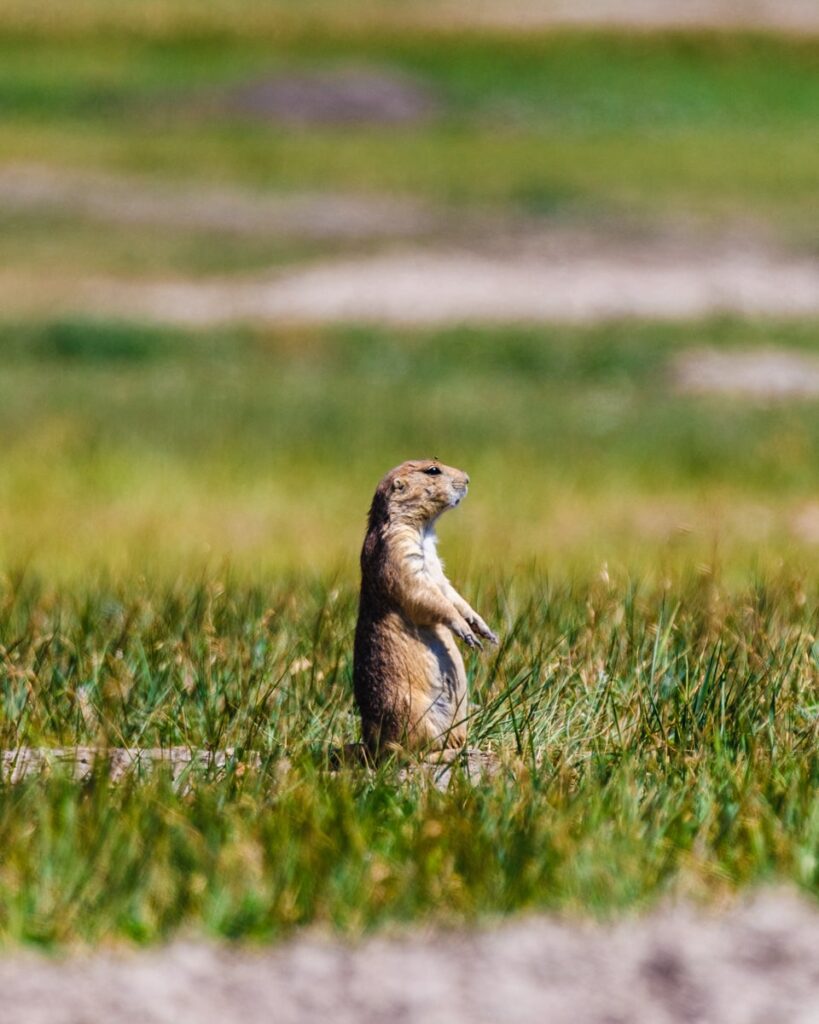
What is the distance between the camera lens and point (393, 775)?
4703mm

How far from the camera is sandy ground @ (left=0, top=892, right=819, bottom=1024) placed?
130 inches

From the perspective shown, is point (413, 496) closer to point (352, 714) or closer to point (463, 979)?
point (352, 714)

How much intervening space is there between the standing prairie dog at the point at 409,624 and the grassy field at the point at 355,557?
168 millimetres

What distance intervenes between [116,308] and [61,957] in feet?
52.2

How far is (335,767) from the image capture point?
16.2ft

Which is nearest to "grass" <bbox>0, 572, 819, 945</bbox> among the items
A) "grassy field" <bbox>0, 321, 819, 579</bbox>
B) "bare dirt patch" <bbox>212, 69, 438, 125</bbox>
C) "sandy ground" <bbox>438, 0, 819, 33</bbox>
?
"grassy field" <bbox>0, 321, 819, 579</bbox>

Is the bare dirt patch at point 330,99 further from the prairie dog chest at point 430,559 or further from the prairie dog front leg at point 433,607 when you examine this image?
the prairie dog front leg at point 433,607

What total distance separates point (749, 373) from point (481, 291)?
5.00m

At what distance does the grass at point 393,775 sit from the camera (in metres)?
3.88

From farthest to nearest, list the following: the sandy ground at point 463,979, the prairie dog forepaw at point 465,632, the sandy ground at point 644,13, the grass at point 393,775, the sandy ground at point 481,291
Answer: the sandy ground at point 644,13 → the sandy ground at point 481,291 → the prairie dog forepaw at point 465,632 → the grass at point 393,775 → the sandy ground at point 463,979

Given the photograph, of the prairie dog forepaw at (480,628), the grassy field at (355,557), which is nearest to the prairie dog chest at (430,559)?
the prairie dog forepaw at (480,628)

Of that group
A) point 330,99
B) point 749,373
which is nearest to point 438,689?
point 749,373

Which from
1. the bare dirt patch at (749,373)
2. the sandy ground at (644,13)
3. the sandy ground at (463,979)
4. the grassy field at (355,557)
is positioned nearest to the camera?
the sandy ground at (463,979)

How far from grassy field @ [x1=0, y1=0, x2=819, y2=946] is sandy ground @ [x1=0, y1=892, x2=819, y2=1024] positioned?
7.9 inches
